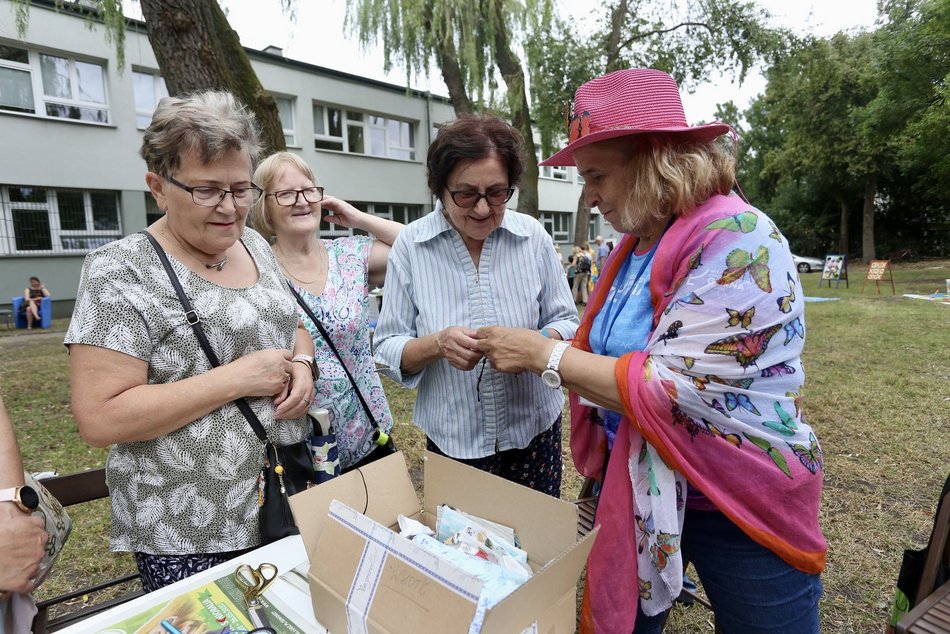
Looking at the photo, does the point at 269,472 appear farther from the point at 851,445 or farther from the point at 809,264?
the point at 809,264

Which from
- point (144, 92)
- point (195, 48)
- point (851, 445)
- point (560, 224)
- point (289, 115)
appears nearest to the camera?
point (195, 48)

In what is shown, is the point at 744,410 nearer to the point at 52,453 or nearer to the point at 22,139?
the point at 52,453

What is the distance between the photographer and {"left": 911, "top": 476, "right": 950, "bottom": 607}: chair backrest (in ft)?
4.67

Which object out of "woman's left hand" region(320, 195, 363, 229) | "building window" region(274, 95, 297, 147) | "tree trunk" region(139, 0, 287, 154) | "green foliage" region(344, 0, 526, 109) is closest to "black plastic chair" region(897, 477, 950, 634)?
"woman's left hand" region(320, 195, 363, 229)

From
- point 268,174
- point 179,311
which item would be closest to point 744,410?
point 179,311

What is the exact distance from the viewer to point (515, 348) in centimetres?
142

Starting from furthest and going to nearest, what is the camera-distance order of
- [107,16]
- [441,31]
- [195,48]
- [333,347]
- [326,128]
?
[326,128] → [441,31] → [107,16] → [195,48] → [333,347]

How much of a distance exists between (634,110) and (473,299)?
2.67 feet

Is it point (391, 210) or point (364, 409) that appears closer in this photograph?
point (364, 409)

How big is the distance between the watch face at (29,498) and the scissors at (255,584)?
42cm

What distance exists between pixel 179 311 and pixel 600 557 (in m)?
1.17

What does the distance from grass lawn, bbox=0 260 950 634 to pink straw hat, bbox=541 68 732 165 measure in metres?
0.50

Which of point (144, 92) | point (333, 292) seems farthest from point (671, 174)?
point (144, 92)

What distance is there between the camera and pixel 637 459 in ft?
4.18
